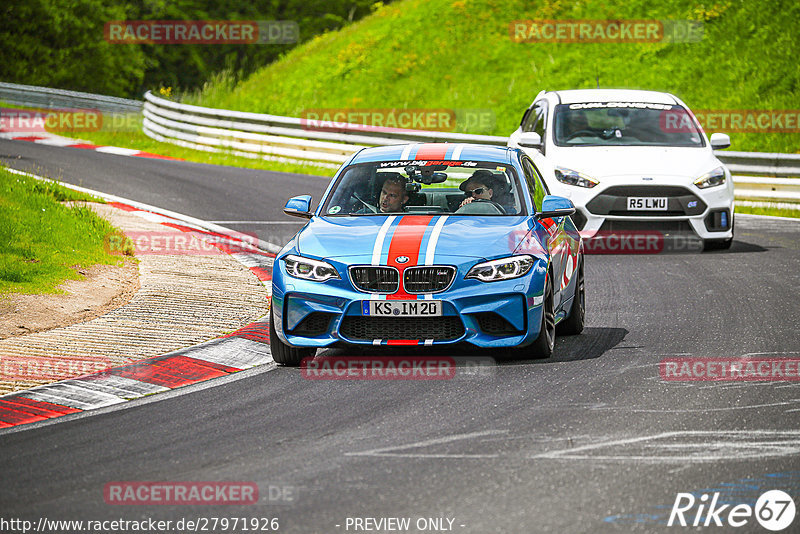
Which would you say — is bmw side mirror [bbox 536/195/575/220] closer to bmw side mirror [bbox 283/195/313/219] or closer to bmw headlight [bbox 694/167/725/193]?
bmw side mirror [bbox 283/195/313/219]

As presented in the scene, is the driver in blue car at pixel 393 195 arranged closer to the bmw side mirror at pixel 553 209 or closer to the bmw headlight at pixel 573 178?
the bmw side mirror at pixel 553 209

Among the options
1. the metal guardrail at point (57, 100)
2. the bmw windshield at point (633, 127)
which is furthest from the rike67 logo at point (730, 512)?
the metal guardrail at point (57, 100)

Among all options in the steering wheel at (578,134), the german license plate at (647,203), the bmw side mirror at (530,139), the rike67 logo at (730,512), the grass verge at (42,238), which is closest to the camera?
the rike67 logo at (730,512)

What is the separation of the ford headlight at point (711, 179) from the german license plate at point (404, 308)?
279 inches

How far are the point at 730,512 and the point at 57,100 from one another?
36718 mm

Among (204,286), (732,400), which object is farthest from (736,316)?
(204,286)

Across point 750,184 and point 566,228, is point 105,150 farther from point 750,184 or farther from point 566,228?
point 566,228

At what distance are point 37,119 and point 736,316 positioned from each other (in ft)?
88.2

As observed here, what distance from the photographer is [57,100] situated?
39.5 m

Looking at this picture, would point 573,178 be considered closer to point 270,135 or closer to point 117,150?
point 270,135

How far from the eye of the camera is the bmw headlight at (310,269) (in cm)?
863

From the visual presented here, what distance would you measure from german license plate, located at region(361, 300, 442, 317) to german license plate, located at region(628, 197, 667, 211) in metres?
6.60

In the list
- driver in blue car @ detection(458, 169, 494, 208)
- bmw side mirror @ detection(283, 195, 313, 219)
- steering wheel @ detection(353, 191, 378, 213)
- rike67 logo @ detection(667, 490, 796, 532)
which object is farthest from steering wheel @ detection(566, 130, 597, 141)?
rike67 logo @ detection(667, 490, 796, 532)

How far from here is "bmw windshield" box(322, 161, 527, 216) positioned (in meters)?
9.74
